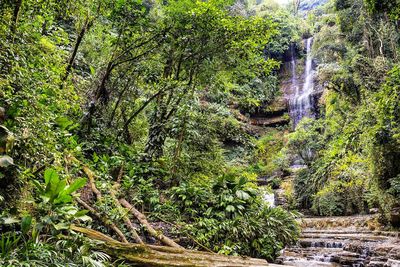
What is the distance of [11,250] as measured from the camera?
10.1ft

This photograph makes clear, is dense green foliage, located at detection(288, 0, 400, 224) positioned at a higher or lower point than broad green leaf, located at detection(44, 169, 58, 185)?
higher

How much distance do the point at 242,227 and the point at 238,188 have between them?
3.87 ft

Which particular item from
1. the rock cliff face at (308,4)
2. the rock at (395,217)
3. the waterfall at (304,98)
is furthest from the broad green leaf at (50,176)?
the rock cliff face at (308,4)

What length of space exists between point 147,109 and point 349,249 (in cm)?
679

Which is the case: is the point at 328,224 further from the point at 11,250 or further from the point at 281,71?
the point at 281,71

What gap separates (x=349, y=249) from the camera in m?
6.95

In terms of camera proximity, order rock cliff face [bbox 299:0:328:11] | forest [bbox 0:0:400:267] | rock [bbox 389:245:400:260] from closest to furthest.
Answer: forest [bbox 0:0:400:267], rock [bbox 389:245:400:260], rock cliff face [bbox 299:0:328:11]

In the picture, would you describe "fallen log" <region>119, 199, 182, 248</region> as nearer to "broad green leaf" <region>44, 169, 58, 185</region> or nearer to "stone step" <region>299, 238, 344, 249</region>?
"broad green leaf" <region>44, 169, 58, 185</region>

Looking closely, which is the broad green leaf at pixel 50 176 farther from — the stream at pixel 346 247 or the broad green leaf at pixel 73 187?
the stream at pixel 346 247

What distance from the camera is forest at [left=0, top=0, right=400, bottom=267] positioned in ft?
12.4

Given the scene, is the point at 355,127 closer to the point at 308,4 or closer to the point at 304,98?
the point at 304,98

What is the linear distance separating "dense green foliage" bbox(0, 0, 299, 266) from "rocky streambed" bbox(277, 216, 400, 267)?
517mm

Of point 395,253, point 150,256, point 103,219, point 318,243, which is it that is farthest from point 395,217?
point 103,219

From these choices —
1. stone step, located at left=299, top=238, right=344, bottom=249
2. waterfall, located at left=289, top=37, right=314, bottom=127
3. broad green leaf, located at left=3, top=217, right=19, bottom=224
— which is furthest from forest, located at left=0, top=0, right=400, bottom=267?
waterfall, located at left=289, top=37, right=314, bottom=127
